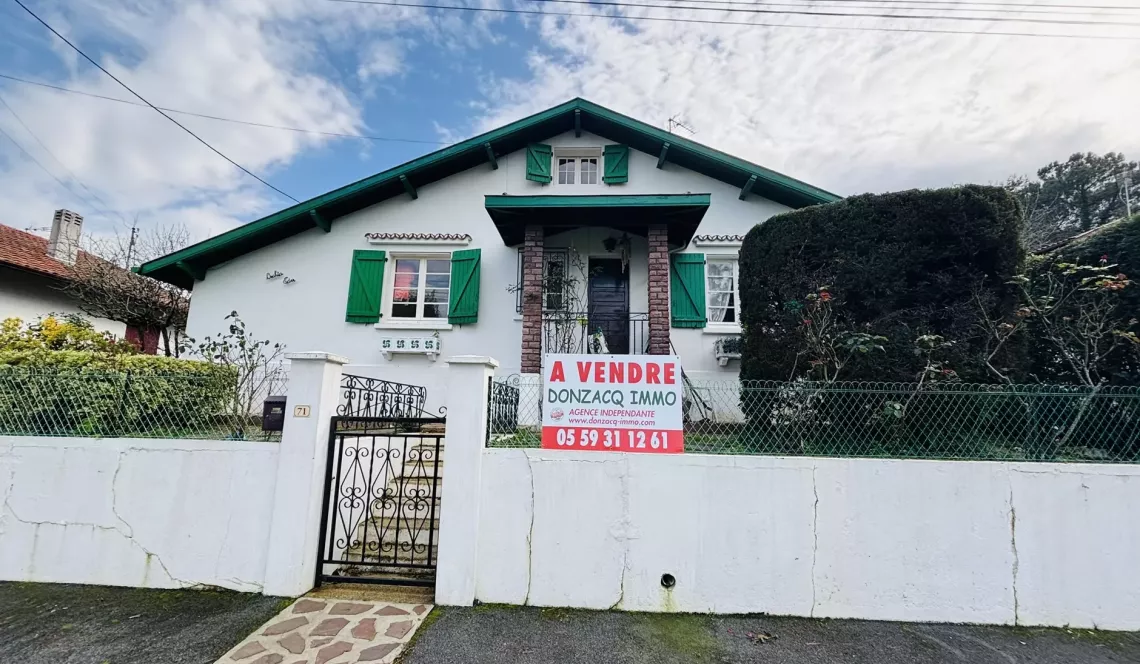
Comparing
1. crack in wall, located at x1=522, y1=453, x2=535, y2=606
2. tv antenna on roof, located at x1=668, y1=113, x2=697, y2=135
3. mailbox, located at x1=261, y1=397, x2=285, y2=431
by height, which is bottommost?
crack in wall, located at x1=522, y1=453, x2=535, y2=606

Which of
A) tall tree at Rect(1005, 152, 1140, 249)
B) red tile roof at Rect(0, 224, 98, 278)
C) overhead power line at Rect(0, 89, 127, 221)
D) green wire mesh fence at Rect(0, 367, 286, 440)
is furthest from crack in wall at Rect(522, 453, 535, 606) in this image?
tall tree at Rect(1005, 152, 1140, 249)

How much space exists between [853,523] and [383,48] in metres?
9.60

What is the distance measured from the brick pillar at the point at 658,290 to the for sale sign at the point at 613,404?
12.8 feet

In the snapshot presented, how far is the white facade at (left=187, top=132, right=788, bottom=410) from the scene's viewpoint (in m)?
8.23

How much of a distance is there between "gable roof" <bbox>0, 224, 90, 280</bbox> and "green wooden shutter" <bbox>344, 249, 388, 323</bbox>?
643 cm

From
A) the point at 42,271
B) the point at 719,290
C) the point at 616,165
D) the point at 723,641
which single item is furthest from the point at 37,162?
the point at 723,641

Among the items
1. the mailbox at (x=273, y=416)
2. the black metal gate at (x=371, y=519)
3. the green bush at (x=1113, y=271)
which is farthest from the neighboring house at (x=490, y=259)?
the mailbox at (x=273, y=416)

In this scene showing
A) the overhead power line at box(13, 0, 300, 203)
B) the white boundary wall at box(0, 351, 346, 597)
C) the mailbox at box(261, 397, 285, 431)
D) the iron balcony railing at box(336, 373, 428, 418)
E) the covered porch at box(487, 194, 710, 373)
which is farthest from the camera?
the covered porch at box(487, 194, 710, 373)

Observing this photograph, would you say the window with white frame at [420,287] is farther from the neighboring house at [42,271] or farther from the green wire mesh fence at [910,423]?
the neighboring house at [42,271]

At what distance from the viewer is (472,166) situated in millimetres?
9055

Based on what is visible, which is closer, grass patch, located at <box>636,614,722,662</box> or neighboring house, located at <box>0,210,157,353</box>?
grass patch, located at <box>636,614,722,662</box>

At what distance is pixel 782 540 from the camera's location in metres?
3.25

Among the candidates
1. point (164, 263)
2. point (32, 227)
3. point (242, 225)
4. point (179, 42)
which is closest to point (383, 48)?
point (179, 42)

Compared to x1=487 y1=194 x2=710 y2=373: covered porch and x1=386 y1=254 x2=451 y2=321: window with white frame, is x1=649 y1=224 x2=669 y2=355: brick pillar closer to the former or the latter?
x1=487 y1=194 x2=710 y2=373: covered porch
